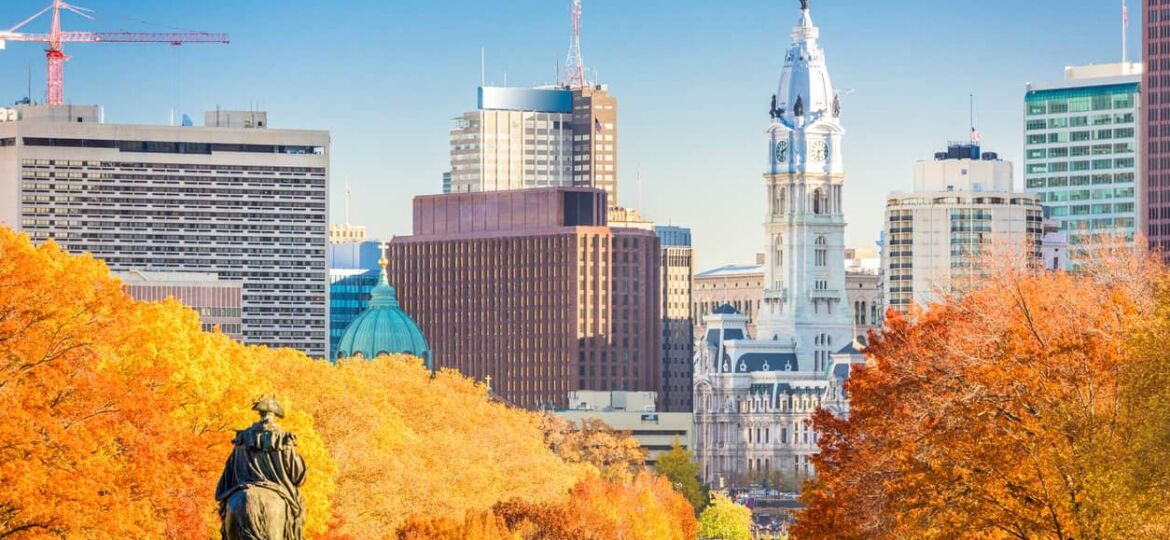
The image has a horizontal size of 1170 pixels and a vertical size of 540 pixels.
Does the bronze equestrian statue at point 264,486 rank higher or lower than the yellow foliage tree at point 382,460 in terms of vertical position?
higher

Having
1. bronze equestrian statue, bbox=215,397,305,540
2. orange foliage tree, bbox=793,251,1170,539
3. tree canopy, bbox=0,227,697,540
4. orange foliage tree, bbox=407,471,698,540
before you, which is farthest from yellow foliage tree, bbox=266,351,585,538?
bronze equestrian statue, bbox=215,397,305,540

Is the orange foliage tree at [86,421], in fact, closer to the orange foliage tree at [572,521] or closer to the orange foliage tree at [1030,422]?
the orange foliage tree at [1030,422]

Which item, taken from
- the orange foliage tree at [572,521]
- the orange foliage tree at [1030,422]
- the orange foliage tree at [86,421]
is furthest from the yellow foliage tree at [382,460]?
the orange foliage tree at [1030,422]

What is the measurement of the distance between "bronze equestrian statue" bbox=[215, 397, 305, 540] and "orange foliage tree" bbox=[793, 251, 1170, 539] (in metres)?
32.0

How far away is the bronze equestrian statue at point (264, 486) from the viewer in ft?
191

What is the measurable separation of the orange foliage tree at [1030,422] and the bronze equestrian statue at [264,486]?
1262 inches

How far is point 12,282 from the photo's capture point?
3762 inches

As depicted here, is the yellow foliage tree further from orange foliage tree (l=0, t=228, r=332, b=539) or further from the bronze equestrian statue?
the bronze equestrian statue

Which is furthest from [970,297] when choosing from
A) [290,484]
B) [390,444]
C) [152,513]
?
[390,444]

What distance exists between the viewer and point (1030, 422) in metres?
92.8

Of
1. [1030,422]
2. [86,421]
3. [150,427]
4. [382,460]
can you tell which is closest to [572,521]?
[382,460]

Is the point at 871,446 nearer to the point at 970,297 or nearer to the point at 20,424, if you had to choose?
the point at 970,297

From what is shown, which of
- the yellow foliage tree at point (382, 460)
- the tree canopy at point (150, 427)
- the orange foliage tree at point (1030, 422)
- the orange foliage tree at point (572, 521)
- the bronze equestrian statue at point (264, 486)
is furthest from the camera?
the yellow foliage tree at point (382, 460)

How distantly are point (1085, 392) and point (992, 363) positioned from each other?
Result: 3.17 m
